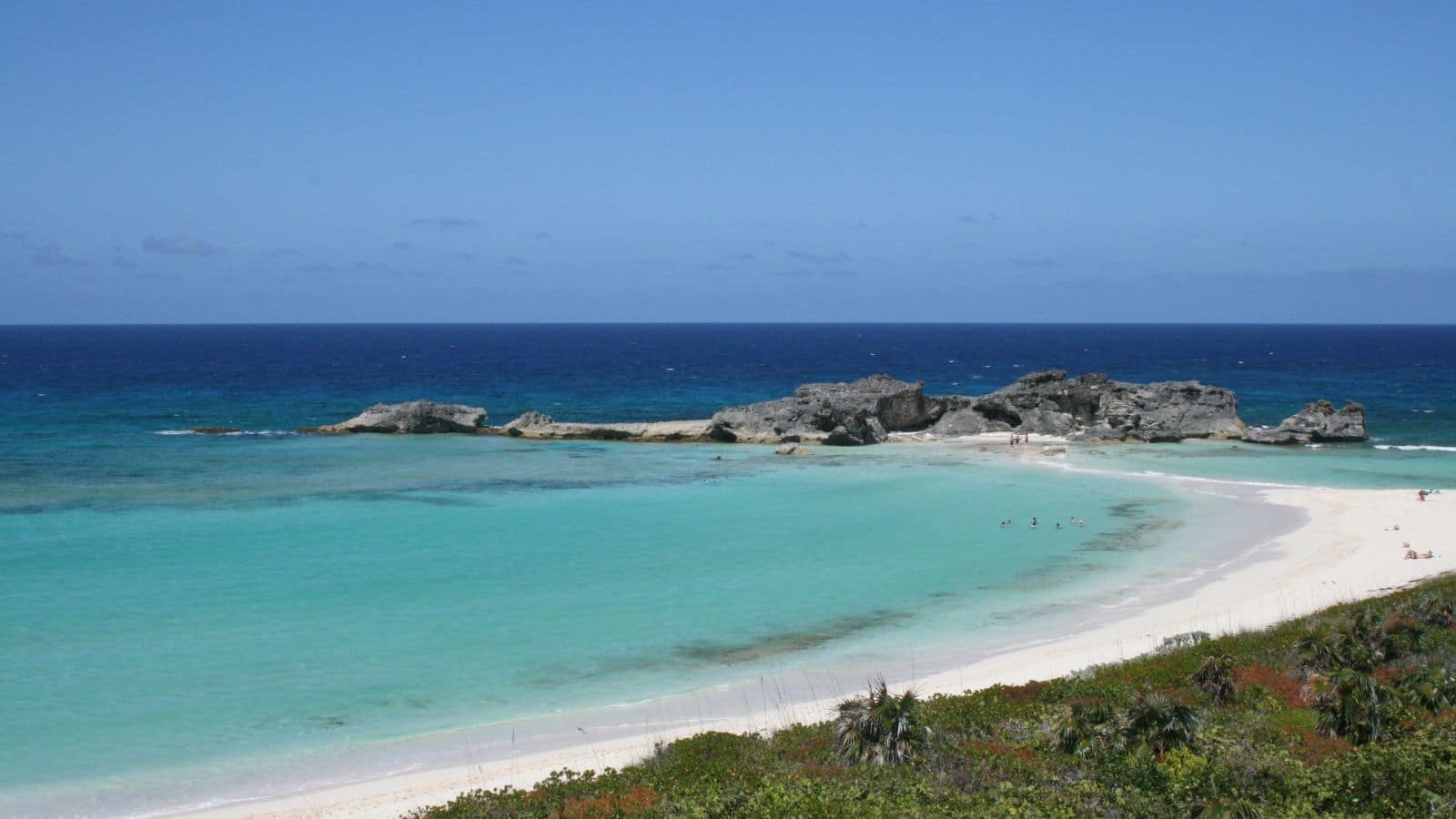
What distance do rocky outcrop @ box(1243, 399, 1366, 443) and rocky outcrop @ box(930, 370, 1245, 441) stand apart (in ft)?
5.60

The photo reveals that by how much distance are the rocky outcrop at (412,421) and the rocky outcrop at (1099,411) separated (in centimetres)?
2921

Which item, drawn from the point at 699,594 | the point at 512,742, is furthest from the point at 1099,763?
the point at 699,594

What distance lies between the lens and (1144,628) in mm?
24859

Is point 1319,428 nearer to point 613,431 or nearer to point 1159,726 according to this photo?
point 613,431

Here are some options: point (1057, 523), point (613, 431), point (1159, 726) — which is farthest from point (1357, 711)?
point (613, 431)

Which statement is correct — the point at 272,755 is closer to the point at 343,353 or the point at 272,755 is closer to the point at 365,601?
the point at 365,601

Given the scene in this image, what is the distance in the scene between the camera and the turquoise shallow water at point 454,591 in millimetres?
19547

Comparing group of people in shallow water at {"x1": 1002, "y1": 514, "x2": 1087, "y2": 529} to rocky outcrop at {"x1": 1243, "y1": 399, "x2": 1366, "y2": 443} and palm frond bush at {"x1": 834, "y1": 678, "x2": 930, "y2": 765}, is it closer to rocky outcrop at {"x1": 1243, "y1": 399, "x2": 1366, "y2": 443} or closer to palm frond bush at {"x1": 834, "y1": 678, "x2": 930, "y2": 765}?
palm frond bush at {"x1": 834, "y1": 678, "x2": 930, "y2": 765}

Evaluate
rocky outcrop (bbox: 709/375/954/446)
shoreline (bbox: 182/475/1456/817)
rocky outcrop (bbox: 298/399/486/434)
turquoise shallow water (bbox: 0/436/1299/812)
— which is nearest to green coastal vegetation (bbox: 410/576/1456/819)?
shoreline (bbox: 182/475/1456/817)

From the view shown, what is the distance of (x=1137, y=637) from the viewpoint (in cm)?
2392

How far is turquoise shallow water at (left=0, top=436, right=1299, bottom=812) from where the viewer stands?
1955 cm

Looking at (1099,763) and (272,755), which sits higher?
(1099,763)

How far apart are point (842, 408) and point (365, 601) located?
3880cm

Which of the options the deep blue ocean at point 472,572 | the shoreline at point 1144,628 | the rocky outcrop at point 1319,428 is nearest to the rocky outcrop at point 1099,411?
the rocky outcrop at point 1319,428
